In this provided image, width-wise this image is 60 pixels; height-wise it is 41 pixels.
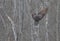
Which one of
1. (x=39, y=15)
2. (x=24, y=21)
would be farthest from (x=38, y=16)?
(x=24, y=21)

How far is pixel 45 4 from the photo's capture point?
51.9 inches

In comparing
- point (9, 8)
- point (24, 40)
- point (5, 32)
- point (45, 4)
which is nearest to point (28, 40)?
point (24, 40)

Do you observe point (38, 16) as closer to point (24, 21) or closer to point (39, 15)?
point (39, 15)

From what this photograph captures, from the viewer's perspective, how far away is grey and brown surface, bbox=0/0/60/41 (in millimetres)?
1657

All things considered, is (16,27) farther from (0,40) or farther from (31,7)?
(0,40)

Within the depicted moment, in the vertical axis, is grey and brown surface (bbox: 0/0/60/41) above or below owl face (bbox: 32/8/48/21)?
below

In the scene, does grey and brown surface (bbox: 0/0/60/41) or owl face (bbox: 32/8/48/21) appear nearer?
owl face (bbox: 32/8/48/21)

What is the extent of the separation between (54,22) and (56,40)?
195 mm

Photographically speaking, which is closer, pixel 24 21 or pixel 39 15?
pixel 39 15

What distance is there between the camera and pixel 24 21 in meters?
2.01

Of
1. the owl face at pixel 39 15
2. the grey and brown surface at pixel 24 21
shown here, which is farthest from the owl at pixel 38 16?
the grey and brown surface at pixel 24 21

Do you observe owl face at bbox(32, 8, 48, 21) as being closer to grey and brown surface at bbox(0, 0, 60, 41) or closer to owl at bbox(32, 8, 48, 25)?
owl at bbox(32, 8, 48, 25)

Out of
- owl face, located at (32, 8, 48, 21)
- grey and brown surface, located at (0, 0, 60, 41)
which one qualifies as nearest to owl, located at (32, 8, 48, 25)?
owl face, located at (32, 8, 48, 21)

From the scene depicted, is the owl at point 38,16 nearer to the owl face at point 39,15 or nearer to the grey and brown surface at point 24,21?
the owl face at point 39,15
